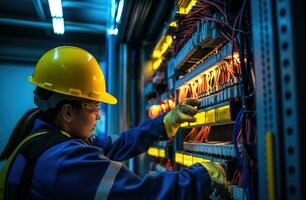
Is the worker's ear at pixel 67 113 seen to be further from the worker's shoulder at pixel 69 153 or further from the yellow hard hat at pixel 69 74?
the worker's shoulder at pixel 69 153

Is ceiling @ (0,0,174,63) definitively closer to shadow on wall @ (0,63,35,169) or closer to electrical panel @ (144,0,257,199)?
shadow on wall @ (0,63,35,169)

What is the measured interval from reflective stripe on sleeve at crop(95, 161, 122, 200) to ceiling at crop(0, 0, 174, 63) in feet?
4.61

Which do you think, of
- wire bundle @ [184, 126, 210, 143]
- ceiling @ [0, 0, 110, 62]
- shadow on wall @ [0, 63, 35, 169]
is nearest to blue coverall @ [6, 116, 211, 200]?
wire bundle @ [184, 126, 210, 143]

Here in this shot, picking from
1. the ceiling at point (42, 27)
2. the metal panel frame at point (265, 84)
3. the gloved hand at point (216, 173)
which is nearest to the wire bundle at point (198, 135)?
the gloved hand at point (216, 173)

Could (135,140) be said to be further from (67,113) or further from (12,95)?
(12,95)

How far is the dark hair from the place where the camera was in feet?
5.09

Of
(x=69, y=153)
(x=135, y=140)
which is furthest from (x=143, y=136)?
(x=69, y=153)

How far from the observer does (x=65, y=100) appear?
1569 mm

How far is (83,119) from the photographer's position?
158 centimetres

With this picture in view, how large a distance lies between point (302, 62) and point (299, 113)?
130mm

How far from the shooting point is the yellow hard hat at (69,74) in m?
1.61

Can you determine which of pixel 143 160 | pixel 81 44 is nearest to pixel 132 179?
pixel 143 160

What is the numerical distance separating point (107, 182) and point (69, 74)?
69 centimetres

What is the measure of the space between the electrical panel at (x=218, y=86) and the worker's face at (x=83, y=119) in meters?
0.60
